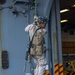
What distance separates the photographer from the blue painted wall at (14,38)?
34.1 feet

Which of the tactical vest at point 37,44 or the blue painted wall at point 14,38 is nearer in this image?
the tactical vest at point 37,44

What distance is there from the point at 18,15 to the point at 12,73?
1888 millimetres

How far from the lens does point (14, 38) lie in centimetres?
1048

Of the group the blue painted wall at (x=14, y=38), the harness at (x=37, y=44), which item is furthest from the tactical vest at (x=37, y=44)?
the blue painted wall at (x=14, y=38)

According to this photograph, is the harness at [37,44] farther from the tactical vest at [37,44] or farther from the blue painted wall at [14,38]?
the blue painted wall at [14,38]

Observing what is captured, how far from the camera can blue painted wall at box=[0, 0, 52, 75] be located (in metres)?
10.4

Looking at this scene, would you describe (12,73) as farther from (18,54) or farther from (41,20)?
(41,20)

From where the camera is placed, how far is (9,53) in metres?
10.4

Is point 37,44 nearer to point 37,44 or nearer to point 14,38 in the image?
point 37,44

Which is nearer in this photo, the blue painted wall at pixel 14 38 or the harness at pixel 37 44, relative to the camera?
the harness at pixel 37 44

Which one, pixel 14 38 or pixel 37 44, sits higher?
pixel 14 38

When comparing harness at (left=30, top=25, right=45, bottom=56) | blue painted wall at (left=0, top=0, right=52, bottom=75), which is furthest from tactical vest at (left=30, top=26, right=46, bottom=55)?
blue painted wall at (left=0, top=0, right=52, bottom=75)

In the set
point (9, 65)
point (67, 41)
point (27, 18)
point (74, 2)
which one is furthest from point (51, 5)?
point (67, 41)

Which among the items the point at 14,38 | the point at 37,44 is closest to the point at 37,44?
the point at 37,44
